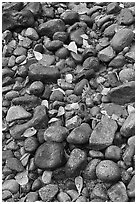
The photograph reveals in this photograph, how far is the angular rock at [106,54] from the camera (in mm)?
1943

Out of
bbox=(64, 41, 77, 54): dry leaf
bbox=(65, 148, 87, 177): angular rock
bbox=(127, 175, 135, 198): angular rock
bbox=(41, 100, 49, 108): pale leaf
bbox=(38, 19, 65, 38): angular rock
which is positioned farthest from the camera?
bbox=(38, 19, 65, 38): angular rock

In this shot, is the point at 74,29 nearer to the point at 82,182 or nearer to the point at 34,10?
the point at 34,10

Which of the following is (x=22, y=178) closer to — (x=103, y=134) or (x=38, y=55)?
(x=103, y=134)

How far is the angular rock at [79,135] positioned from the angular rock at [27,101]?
31cm

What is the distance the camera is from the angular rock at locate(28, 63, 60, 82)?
193 centimetres

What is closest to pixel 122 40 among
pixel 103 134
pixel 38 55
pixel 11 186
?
pixel 38 55

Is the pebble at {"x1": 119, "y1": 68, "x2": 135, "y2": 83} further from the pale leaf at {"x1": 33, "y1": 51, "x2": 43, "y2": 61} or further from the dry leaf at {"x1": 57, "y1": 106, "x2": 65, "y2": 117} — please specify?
the pale leaf at {"x1": 33, "y1": 51, "x2": 43, "y2": 61}

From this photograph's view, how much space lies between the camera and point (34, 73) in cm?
194

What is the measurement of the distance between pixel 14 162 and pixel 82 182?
32 cm

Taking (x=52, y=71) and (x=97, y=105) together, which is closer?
(x=97, y=105)

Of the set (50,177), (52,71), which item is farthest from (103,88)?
(50,177)

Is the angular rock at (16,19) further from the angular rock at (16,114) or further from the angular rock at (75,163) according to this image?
the angular rock at (75,163)

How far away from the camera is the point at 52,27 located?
7.16ft

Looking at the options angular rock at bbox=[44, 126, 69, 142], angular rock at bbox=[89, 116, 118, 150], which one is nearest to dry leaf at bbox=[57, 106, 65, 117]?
angular rock at bbox=[44, 126, 69, 142]
